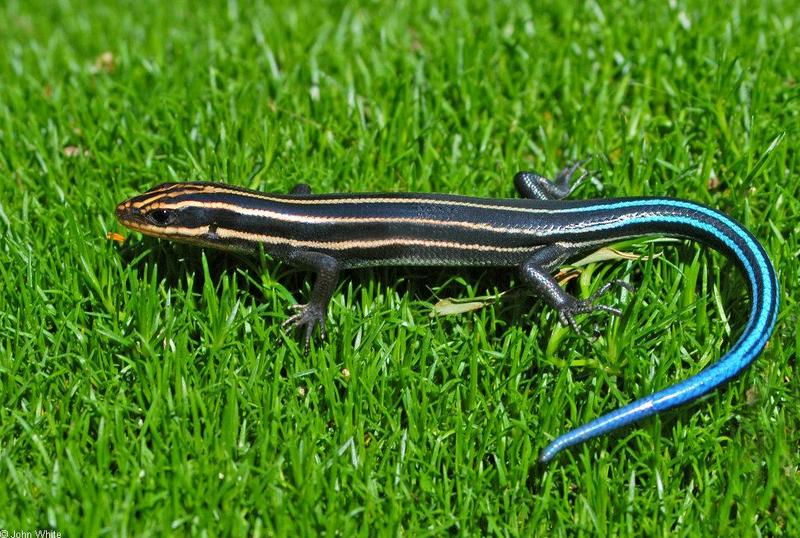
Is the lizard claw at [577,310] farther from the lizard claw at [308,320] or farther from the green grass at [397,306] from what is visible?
the lizard claw at [308,320]

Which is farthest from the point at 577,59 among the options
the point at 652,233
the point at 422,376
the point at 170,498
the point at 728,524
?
the point at 170,498

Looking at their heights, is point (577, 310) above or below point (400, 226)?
below

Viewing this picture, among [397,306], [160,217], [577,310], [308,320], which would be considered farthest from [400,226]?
[160,217]

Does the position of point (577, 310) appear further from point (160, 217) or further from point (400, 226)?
point (160, 217)

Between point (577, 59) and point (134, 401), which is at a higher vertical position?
point (577, 59)

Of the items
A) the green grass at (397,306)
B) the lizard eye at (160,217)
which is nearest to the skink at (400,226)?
the lizard eye at (160,217)

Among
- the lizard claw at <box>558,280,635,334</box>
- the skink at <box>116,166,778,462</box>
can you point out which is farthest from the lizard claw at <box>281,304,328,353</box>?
the lizard claw at <box>558,280,635,334</box>

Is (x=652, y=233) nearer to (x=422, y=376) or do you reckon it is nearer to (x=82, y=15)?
(x=422, y=376)
